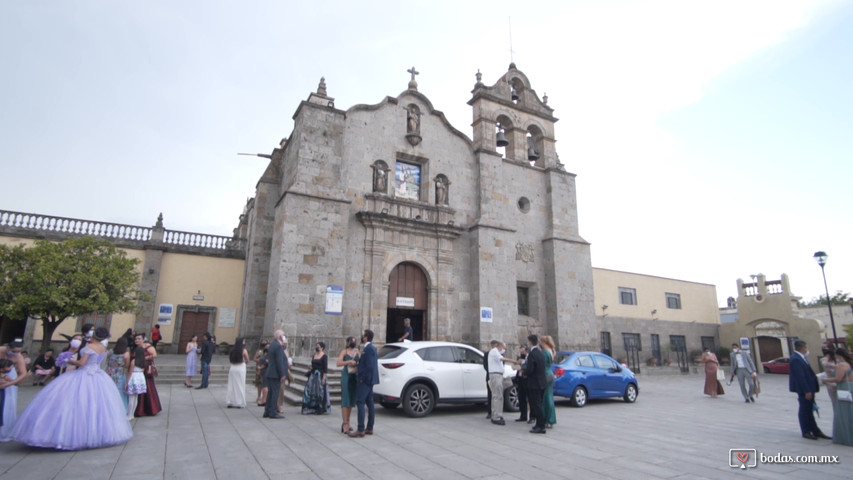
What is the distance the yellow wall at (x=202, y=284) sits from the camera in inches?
753

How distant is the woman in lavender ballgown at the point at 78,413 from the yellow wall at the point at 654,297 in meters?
24.7

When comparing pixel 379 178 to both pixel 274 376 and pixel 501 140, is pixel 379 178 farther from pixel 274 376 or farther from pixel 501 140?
pixel 274 376

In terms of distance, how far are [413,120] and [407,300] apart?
750 cm

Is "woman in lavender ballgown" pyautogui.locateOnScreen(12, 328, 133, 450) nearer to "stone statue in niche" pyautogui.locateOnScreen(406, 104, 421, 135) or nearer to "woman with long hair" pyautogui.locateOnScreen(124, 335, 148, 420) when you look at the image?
"woman with long hair" pyautogui.locateOnScreen(124, 335, 148, 420)

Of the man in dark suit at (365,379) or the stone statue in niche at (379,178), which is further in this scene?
the stone statue in niche at (379,178)

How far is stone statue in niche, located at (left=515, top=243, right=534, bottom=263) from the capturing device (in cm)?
2020

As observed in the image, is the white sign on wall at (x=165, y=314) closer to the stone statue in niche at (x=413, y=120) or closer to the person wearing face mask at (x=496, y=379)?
the stone statue in niche at (x=413, y=120)

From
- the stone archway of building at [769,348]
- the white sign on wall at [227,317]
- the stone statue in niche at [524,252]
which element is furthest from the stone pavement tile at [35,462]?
the stone archway of building at [769,348]

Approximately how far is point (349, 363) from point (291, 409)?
3.33 metres

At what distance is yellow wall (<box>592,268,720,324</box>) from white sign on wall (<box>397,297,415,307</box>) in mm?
13642

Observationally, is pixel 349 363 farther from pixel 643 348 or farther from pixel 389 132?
pixel 643 348

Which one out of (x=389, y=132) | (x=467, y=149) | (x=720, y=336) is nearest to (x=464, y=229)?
(x=467, y=149)

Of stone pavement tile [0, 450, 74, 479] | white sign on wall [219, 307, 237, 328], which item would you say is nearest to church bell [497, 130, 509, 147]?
white sign on wall [219, 307, 237, 328]

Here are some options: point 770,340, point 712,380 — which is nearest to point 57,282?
point 712,380
